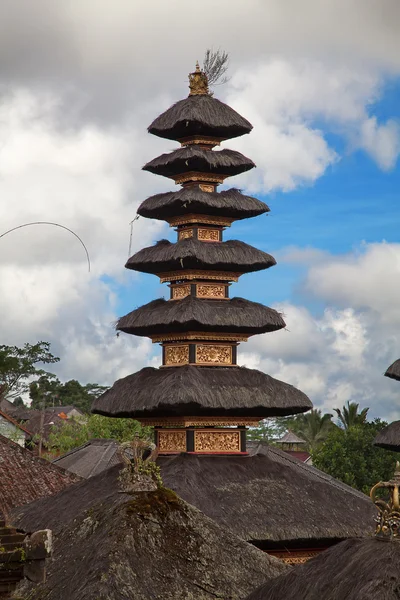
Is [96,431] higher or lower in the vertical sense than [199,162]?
lower

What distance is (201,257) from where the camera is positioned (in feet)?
89.4

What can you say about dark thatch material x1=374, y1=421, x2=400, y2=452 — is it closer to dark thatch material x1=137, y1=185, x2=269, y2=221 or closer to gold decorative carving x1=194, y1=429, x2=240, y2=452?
gold decorative carving x1=194, y1=429, x2=240, y2=452

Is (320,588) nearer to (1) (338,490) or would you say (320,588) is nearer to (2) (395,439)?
(1) (338,490)

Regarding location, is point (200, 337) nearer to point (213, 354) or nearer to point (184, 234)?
point (213, 354)

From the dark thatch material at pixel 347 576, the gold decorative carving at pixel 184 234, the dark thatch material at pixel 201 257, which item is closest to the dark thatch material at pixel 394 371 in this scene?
the dark thatch material at pixel 201 257

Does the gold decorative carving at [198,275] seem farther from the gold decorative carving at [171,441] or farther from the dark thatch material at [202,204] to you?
the gold decorative carving at [171,441]

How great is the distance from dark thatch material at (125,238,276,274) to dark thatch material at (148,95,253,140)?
10.7 ft

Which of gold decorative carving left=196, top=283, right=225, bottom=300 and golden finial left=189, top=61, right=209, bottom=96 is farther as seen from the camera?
golden finial left=189, top=61, right=209, bottom=96

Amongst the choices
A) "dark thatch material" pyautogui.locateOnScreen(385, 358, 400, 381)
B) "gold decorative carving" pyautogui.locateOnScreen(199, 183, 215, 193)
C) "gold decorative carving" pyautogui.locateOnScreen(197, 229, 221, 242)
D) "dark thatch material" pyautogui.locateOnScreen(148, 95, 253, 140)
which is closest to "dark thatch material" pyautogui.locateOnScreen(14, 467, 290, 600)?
"gold decorative carving" pyautogui.locateOnScreen(197, 229, 221, 242)

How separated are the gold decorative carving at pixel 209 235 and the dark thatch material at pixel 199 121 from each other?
2940 millimetres

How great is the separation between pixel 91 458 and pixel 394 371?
1905 centimetres

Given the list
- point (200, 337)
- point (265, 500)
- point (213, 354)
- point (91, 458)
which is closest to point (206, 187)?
point (200, 337)

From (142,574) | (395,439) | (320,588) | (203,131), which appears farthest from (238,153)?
(320,588)

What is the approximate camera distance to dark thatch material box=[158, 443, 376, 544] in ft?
76.4
